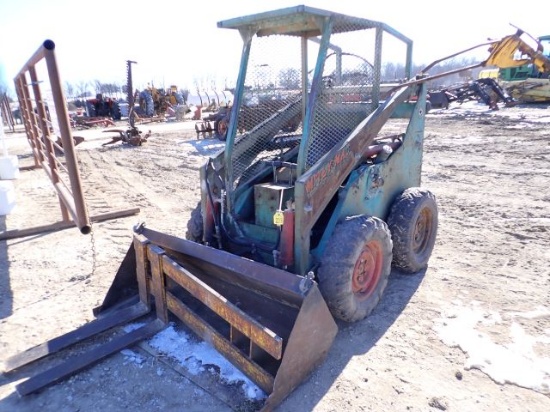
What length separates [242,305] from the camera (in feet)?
10.4

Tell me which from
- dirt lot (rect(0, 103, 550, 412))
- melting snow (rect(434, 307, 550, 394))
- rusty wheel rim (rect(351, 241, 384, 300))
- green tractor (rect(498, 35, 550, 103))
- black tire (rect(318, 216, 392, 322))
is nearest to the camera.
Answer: dirt lot (rect(0, 103, 550, 412))

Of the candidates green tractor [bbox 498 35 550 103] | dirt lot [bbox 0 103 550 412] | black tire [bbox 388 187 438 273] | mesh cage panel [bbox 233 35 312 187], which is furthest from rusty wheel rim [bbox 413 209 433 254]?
green tractor [bbox 498 35 550 103]

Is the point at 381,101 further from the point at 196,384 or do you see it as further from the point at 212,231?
the point at 196,384

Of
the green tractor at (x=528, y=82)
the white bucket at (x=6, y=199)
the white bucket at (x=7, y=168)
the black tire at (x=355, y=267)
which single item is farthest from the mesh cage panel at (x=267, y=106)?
the green tractor at (x=528, y=82)

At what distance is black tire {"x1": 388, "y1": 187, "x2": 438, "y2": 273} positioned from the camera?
154 inches

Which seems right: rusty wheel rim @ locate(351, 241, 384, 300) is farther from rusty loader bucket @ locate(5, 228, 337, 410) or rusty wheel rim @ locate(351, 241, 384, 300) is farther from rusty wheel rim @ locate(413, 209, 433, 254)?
rusty wheel rim @ locate(413, 209, 433, 254)

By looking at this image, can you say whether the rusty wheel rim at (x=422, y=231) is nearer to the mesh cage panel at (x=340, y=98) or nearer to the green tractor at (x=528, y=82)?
the mesh cage panel at (x=340, y=98)

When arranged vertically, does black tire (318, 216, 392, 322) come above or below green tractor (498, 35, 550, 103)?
below

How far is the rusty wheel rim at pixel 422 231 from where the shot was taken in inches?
169

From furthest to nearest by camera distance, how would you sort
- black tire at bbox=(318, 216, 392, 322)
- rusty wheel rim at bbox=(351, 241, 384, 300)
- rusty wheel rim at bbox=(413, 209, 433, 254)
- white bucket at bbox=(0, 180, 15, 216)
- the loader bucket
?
white bucket at bbox=(0, 180, 15, 216), rusty wheel rim at bbox=(413, 209, 433, 254), rusty wheel rim at bbox=(351, 241, 384, 300), black tire at bbox=(318, 216, 392, 322), the loader bucket

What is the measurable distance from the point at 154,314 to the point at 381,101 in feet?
9.26

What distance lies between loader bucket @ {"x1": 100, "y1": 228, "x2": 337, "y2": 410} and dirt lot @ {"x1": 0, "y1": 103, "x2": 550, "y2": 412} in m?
0.23

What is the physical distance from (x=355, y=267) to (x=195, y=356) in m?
1.40

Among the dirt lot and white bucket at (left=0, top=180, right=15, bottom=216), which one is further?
white bucket at (left=0, top=180, right=15, bottom=216)
